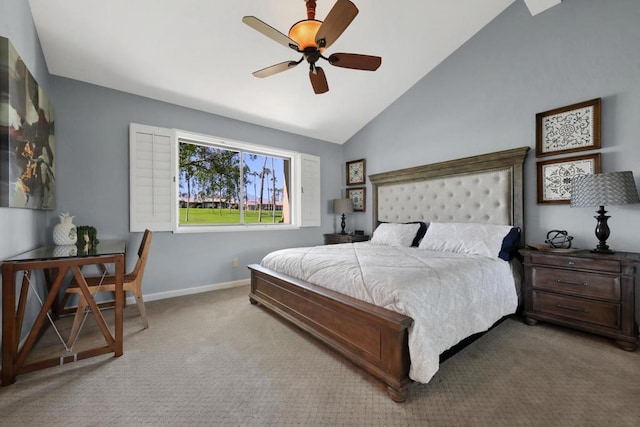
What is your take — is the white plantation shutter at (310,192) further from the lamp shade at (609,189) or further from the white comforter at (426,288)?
the lamp shade at (609,189)

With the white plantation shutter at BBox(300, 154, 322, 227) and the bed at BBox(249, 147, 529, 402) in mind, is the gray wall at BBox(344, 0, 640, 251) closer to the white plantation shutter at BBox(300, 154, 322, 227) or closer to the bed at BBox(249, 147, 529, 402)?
the bed at BBox(249, 147, 529, 402)

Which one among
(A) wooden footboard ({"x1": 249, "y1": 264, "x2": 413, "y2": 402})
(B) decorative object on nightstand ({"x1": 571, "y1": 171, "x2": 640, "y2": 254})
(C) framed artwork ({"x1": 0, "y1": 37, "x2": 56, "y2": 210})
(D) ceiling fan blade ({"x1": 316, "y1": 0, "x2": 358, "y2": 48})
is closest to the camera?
(A) wooden footboard ({"x1": 249, "y1": 264, "x2": 413, "y2": 402})

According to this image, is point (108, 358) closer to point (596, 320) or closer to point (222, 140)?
point (222, 140)

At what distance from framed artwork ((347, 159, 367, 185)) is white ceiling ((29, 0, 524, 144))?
1.11m

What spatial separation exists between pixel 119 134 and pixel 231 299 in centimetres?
234

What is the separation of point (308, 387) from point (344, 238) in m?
2.98

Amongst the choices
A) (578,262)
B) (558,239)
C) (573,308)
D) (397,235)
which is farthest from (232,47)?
(573,308)

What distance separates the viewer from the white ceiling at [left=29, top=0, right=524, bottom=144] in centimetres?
244

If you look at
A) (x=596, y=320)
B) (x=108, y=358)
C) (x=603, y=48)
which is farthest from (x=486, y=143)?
(x=108, y=358)

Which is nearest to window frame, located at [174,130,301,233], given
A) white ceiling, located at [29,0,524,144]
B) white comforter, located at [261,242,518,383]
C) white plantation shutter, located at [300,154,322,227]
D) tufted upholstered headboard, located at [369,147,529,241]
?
white plantation shutter, located at [300,154,322,227]

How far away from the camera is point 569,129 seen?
8.75 ft

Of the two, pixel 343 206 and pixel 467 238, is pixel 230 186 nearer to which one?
pixel 343 206

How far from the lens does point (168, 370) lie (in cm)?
184

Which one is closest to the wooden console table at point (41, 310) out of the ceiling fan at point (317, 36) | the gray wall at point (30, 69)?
the gray wall at point (30, 69)
